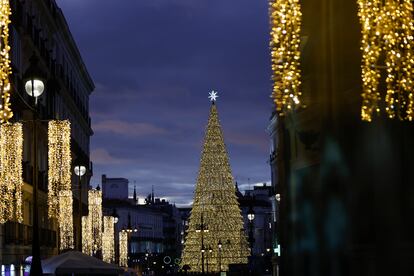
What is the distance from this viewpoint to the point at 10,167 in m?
35.0

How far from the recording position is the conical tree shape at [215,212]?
9581 centimetres

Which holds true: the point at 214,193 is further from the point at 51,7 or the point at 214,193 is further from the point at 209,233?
the point at 51,7

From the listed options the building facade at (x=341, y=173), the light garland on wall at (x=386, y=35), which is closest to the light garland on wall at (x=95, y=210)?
the building facade at (x=341, y=173)

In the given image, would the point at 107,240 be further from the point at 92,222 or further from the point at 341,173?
the point at 341,173

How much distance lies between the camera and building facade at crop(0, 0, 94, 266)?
45.5 m

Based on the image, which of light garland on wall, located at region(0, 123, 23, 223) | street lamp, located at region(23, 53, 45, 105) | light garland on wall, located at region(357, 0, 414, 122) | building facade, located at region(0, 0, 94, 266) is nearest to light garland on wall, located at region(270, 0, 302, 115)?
light garland on wall, located at region(357, 0, 414, 122)

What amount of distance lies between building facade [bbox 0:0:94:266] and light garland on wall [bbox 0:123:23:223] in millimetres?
741

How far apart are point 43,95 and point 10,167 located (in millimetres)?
22397

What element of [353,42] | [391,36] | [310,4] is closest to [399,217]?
[353,42]

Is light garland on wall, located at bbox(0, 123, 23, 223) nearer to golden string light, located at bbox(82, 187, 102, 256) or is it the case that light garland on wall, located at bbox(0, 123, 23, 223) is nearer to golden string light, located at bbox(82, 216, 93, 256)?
golden string light, located at bbox(82, 187, 102, 256)

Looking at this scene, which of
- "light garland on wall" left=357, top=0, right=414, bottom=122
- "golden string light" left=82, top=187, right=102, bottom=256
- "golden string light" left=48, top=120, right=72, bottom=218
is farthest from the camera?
"golden string light" left=82, top=187, right=102, bottom=256

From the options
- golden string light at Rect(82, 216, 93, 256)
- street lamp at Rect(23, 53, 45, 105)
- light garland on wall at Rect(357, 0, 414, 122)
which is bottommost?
golden string light at Rect(82, 216, 93, 256)

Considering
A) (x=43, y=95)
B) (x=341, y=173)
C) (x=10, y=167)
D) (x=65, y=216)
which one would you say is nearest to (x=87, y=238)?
(x=43, y=95)

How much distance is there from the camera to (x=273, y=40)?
1414 centimetres
